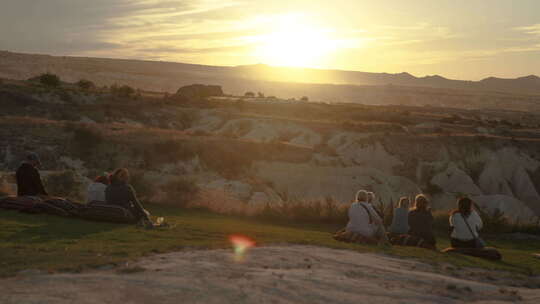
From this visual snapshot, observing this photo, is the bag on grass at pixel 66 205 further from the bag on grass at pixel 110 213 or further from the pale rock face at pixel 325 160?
the pale rock face at pixel 325 160

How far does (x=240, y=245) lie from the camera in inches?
448

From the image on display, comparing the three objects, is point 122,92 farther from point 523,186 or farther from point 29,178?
point 29,178

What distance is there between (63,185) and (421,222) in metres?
12.8

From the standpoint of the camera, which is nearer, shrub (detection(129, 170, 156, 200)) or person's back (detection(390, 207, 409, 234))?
person's back (detection(390, 207, 409, 234))

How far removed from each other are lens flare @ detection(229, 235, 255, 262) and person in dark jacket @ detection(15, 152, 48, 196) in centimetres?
554

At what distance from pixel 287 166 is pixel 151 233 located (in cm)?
2542

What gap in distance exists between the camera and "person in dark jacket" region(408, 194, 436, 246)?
13180 millimetres

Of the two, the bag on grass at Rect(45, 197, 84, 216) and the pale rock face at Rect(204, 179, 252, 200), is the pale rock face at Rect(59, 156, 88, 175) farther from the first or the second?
the bag on grass at Rect(45, 197, 84, 216)

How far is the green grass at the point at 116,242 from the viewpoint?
30.3ft

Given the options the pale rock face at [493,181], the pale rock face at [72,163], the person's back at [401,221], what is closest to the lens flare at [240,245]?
Result: the person's back at [401,221]

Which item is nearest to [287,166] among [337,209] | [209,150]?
[209,150]

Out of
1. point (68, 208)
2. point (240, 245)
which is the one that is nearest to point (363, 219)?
point (240, 245)

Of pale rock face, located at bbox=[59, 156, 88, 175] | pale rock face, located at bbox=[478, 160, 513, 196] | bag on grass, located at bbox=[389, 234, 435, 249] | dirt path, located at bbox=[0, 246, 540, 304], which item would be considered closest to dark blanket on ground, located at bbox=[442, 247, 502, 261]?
bag on grass, located at bbox=[389, 234, 435, 249]

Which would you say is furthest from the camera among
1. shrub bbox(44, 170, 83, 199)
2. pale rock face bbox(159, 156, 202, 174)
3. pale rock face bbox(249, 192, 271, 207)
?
pale rock face bbox(159, 156, 202, 174)
